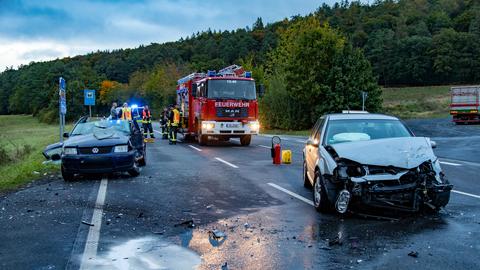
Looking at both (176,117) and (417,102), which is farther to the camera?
(417,102)

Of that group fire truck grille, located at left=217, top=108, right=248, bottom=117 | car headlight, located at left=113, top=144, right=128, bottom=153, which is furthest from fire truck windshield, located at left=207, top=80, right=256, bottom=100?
car headlight, located at left=113, top=144, right=128, bottom=153

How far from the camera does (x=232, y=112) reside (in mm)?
22516

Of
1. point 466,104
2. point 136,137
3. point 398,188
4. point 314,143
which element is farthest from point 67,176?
point 466,104

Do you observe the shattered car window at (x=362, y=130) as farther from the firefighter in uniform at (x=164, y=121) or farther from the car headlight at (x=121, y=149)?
the firefighter in uniform at (x=164, y=121)

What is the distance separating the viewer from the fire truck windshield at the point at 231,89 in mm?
22438

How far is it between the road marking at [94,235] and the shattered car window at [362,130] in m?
3.87

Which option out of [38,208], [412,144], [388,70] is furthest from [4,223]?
[388,70]

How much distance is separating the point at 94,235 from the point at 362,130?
467 cm

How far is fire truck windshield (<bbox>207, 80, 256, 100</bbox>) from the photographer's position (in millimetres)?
22438

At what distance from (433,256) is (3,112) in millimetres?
151251

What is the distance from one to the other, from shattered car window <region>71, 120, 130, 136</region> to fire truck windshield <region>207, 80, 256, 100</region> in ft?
28.9

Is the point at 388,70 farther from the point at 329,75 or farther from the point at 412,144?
the point at 412,144

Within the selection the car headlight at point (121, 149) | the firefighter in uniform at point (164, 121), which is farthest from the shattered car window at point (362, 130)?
the firefighter in uniform at point (164, 121)

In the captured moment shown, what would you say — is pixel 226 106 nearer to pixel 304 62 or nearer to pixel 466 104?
pixel 304 62
